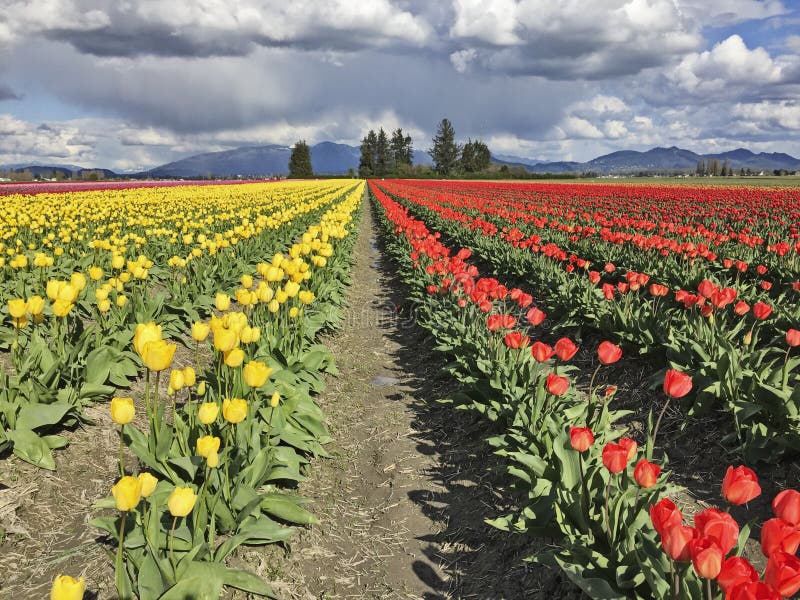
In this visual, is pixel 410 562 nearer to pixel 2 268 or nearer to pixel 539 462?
pixel 539 462

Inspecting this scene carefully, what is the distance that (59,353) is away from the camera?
171 inches

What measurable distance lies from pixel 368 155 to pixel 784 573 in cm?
14242

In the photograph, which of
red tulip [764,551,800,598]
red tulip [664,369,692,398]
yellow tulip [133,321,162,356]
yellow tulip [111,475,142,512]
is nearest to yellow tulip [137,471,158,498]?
yellow tulip [111,475,142,512]

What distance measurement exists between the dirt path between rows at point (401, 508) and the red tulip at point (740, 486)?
1.44 m

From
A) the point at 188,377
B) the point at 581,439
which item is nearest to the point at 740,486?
the point at 581,439

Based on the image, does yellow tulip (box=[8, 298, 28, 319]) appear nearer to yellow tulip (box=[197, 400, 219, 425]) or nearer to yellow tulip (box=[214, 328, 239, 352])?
yellow tulip (box=[214, 328, 239, 352])

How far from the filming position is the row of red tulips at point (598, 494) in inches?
66.7

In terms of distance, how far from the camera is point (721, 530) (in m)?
1.69

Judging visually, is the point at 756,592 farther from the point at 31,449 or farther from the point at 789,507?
the point at 31,449

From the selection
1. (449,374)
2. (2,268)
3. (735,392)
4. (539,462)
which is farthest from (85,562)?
(2,268)

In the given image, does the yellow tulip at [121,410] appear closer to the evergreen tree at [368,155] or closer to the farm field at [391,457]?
the farm field at [391,457]

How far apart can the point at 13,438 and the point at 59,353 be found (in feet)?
3.22

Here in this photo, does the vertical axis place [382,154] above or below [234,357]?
above

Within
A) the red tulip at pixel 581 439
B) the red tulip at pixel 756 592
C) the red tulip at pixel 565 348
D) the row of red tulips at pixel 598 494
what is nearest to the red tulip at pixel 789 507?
the row of red tulips at pixel 598 494
